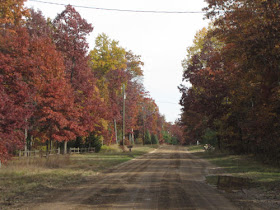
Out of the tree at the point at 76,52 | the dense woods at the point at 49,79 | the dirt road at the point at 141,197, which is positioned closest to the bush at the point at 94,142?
the dense woods at the point at 49,79

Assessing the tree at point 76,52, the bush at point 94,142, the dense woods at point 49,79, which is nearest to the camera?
the dense woods at point 49,79

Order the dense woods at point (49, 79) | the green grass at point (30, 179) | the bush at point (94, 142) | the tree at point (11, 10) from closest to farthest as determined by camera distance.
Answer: the green grass at point (30, 179) < the dense woods at point (49, 79) < the tree at point (11, 10) < the bush at point (94, 142)

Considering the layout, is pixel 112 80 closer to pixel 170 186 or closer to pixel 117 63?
pixel 117 63

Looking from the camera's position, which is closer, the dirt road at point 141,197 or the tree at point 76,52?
the dirt road at point 141,197

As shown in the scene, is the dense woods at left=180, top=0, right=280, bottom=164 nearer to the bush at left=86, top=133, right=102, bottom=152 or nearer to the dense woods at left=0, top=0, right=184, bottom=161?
the dense woods at left=0, top=0, right=184, bottom=161

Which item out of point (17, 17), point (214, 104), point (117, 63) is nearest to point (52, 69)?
point (17, 17)

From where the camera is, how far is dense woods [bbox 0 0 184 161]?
17.2 metres

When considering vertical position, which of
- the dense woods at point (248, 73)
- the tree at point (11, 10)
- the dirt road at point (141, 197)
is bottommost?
the dirt road at point (141, 197)

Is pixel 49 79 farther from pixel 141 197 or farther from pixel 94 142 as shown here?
pixel 94 142

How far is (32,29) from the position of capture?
36156 mm

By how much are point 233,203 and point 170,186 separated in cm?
328

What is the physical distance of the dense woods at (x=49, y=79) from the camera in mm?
17250

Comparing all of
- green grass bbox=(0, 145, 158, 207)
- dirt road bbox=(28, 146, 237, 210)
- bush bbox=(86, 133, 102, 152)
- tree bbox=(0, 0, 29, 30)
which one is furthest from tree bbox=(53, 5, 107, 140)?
dirt road bbox=(28, 146, 237, 210)

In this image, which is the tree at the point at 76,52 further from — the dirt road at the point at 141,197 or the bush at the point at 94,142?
the dirt road at the point at 141,197
